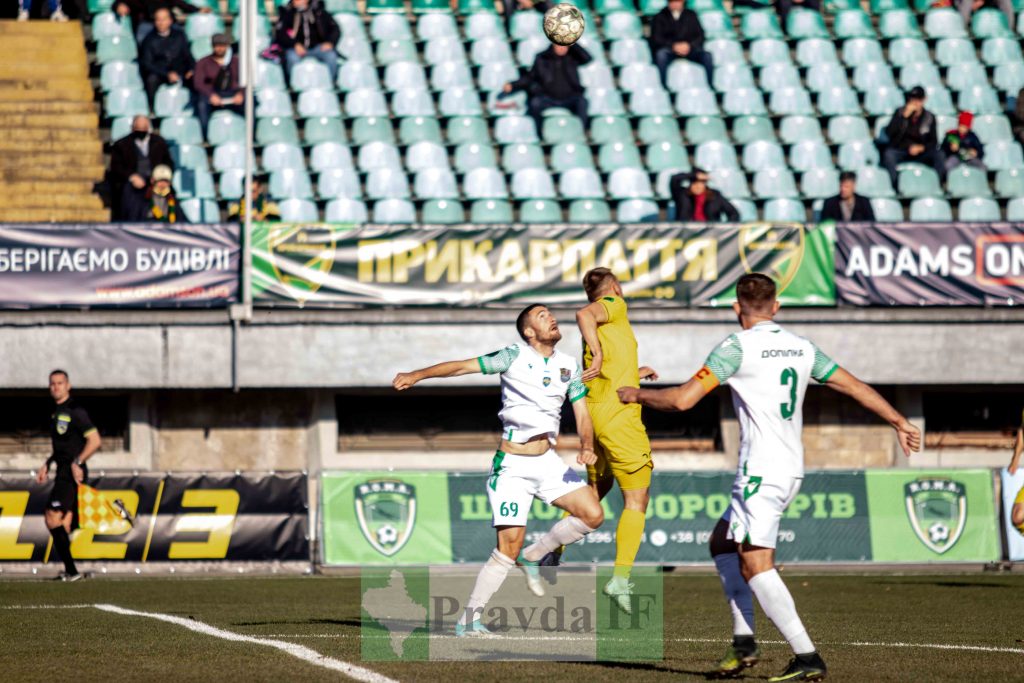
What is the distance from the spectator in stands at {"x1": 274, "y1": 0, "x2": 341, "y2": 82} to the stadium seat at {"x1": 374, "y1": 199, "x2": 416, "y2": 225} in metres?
3.17

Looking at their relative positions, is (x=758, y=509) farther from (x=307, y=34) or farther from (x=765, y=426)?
(x=307, y=34)

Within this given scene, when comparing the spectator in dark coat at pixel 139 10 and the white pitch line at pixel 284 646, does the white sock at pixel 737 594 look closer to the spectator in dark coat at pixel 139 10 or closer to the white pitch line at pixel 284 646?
the white pitch line at pixel 284 646

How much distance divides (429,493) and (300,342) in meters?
2.82

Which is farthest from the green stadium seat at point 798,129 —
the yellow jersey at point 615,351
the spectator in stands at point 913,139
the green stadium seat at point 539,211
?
the yellow jersey at point 615,351

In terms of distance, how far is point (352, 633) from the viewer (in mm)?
9891

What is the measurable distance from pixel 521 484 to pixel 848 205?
1190 centimetres

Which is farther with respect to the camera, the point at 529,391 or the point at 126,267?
the point at 126,267

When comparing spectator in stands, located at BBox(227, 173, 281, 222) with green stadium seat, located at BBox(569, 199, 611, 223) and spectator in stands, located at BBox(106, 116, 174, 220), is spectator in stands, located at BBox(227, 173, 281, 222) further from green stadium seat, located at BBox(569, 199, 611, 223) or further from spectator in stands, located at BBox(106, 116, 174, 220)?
green stadium seat, located at BBox(569, 199, 611, 223)

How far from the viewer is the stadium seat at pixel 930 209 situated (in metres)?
21.6

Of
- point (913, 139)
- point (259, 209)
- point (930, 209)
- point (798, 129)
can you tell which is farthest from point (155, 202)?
point (913, 139)

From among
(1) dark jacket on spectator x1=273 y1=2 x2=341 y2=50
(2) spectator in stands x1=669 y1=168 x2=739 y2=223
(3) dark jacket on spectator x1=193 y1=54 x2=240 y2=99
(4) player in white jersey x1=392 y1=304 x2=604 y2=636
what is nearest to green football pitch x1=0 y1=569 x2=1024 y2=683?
(4) player in white jersey x1=392 y1=304 x2=604 y2=636

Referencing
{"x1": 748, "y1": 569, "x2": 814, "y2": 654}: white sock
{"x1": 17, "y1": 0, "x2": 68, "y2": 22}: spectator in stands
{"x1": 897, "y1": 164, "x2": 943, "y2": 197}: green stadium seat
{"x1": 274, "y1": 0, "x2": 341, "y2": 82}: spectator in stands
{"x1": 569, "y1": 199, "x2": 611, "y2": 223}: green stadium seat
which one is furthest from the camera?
{"x1": 17, "y1": 0, "x2": 68, "y2": 22}: spectator in stands

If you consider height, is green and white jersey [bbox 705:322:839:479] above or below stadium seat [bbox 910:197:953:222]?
below

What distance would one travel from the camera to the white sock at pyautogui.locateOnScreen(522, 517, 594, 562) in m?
10.0
